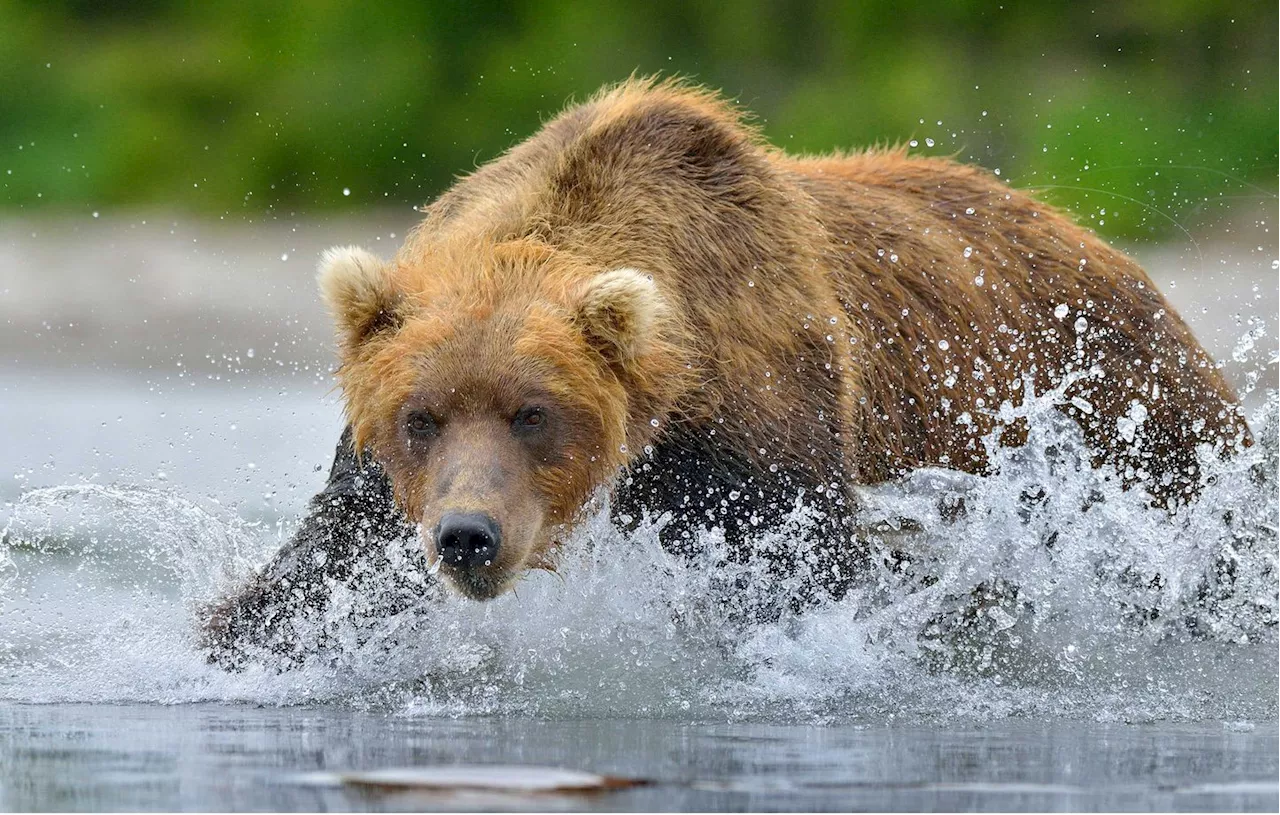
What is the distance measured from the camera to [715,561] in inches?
249

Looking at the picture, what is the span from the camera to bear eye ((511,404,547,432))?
5.96 meters

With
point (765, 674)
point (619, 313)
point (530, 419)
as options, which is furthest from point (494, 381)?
point (765, 674)

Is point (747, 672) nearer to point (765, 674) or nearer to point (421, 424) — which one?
point (765, 674)

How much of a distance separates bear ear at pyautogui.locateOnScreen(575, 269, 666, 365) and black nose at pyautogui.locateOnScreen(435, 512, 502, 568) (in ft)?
2.39

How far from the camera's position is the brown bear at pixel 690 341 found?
19.6ft

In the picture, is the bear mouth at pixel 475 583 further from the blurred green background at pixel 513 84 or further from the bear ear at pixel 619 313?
the blurred green background at pixel 513 84

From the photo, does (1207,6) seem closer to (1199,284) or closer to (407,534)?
(1199,284)

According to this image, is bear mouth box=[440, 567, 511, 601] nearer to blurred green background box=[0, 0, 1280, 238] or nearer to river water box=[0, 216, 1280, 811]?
river water box=[0, 216, 1280, 811]

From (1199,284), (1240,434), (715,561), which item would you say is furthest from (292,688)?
(1199,284)

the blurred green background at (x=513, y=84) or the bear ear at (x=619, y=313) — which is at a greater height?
the blurred green background at (x=513, y=84)

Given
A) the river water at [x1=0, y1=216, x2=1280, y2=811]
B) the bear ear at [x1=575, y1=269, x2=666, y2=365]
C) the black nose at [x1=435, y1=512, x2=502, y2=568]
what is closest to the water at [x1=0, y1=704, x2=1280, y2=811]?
the river water at [x1=0, y1=216, x2=1280, y2=811]

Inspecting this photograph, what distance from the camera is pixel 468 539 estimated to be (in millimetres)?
5641

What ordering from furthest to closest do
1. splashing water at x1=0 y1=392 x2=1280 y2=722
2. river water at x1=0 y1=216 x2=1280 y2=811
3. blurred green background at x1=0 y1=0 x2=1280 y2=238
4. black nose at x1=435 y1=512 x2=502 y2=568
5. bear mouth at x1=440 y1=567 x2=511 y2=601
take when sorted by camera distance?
blurred green background at x1=0 y1=0 x2=1280 y2=238, splashing water at x1=0 y1=392 x2=1280 y2=722, bear mouth at x1=440 y1=567 x2=511 y2=601, black nose at x1=435 y1=512 x2=502 y2=568, river water at x1=0 y1=216 x2=1280 y2=811

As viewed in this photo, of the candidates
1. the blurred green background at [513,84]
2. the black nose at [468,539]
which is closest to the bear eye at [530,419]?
the black nose at [468,539]
